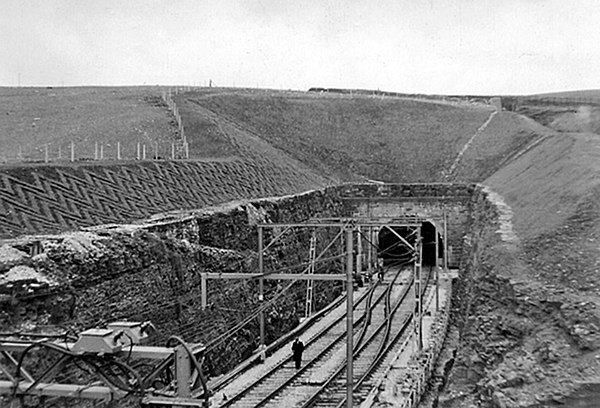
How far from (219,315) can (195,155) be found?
17.6 m

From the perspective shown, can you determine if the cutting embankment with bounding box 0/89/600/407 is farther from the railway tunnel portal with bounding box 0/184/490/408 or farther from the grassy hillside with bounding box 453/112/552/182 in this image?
the grassy hillside with bounding box 453/112/552/182

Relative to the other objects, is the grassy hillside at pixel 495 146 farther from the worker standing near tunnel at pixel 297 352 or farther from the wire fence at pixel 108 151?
the worker standing near tunnel at pixel 297 352

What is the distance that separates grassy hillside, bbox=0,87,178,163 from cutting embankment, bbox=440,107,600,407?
22173 mm

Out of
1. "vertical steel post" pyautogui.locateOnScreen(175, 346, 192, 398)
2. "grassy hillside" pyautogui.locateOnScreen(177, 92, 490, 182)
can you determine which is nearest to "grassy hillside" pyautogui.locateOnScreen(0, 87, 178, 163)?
"grassy hillside" pyautogui.locateOnScreen(177, 92, 490, 182)

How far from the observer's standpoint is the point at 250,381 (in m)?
23.1

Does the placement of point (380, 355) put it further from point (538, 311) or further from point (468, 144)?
point (468, 144)

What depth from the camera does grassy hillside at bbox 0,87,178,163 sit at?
125ft

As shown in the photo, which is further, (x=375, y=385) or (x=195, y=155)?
(x=195, y=155)

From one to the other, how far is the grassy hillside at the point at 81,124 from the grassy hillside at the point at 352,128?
11.5 ft

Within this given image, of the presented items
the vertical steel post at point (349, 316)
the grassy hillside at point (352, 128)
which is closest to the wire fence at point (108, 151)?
the grassy hillside at point (352, 128)

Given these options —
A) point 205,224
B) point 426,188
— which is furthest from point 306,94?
point 205,224

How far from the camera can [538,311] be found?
1495 centimetres

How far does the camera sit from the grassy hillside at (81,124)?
38.0 m

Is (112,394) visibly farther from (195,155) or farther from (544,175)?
(195,155)
